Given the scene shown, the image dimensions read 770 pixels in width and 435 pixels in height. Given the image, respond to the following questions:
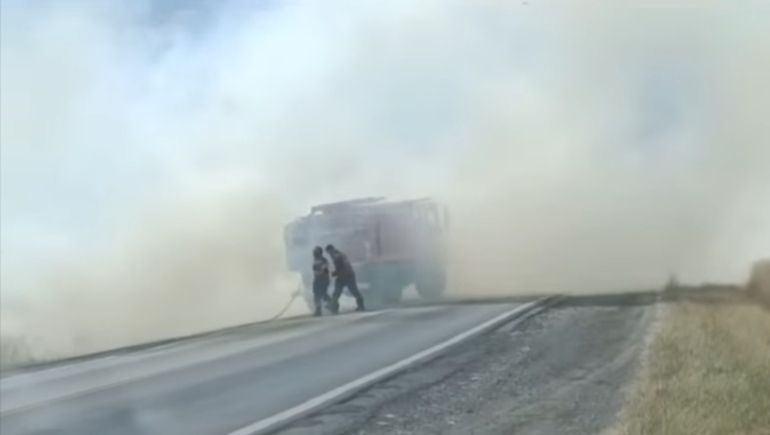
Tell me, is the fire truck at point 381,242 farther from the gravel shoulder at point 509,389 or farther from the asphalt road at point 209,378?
the gravel shoulder at point 509,389

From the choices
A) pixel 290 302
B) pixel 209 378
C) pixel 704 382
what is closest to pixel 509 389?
pixel 704 382

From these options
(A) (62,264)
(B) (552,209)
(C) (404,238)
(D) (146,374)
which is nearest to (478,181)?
(B) (552,209)

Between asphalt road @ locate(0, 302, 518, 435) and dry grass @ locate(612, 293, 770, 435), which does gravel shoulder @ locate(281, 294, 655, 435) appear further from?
asphalt road @ locate(0, 302, 518, 435)

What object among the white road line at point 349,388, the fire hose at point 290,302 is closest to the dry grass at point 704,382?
the white road line at point 349,388

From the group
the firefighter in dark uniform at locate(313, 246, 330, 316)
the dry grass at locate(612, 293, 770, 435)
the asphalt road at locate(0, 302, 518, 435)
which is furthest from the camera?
the firefighter in dark uniform at locate(313, 246, 330, 316)

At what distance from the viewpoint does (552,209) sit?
17.3 m

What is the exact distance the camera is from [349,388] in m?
8.84

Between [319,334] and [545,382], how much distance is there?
7.02 ft

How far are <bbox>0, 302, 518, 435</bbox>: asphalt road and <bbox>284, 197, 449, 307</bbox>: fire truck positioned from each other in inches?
13.3

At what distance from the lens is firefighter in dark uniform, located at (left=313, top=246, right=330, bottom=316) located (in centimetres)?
851

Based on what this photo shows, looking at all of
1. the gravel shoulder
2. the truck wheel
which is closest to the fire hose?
the gravel shoulder

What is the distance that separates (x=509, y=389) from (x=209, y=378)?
208cm

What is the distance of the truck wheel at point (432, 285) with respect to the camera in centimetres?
1149

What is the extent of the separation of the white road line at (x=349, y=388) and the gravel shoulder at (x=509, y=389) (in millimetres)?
123
